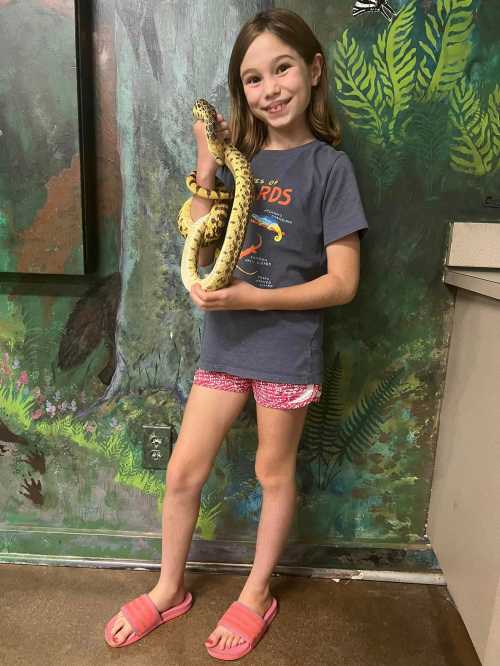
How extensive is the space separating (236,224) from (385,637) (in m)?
1.08

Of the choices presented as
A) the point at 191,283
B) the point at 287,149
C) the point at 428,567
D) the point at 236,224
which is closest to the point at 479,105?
the point at 287,149

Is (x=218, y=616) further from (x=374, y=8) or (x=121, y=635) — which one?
(x=374, y=8)

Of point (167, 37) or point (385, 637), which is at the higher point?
point (167, 37)

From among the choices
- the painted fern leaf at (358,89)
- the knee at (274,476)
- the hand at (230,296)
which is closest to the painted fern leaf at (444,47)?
the painted fern leaf at (358,89)

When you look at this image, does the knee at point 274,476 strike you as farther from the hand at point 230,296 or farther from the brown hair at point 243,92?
the brown hair at point 243,92

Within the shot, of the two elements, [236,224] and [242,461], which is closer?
[236,224]

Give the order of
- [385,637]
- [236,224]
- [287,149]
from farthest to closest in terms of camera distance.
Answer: [385,637], [287,149], [236,224]

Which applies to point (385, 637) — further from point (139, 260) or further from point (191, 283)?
point (139, 260)

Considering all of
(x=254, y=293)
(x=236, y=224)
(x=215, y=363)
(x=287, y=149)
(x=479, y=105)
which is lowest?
(x=215, y=363)

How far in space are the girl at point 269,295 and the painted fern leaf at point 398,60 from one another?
20cm

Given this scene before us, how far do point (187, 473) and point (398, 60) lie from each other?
112 cm

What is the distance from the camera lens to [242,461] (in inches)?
58.4

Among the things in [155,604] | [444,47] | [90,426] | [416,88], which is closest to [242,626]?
[155,604]

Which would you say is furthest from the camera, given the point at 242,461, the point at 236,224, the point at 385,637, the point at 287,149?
the point at 242,461
